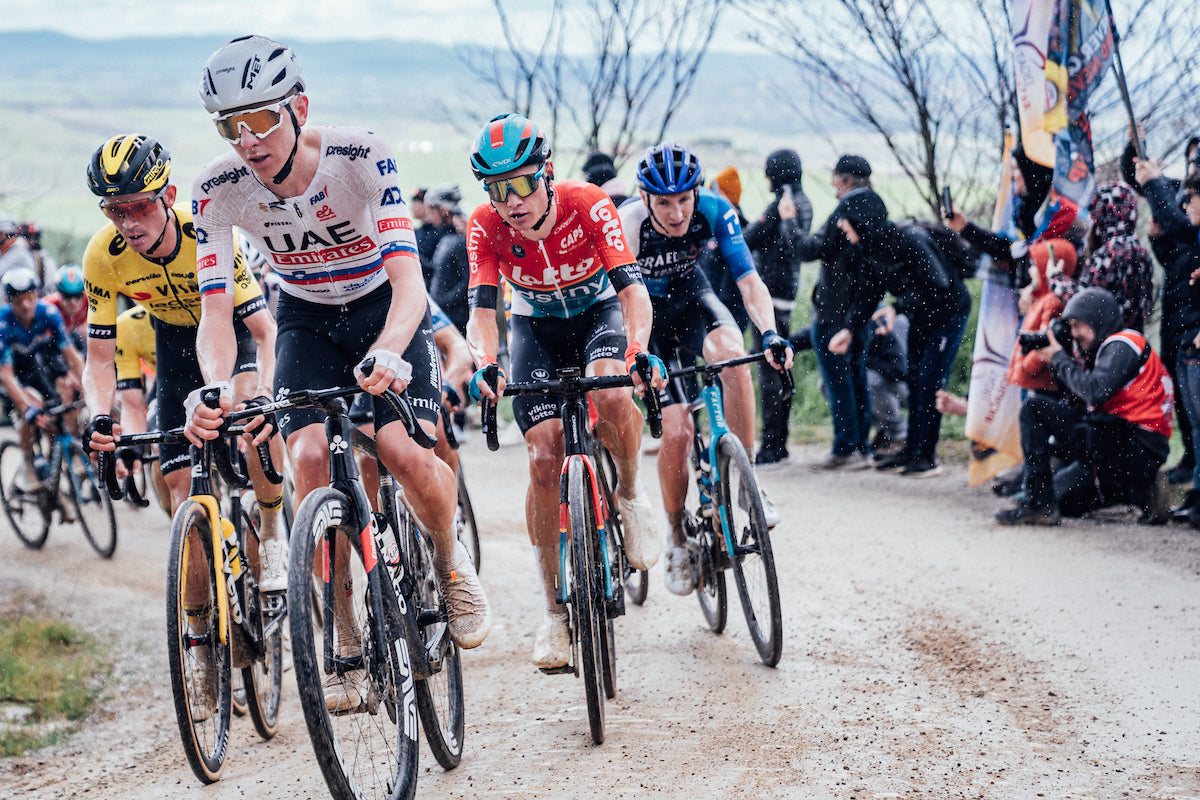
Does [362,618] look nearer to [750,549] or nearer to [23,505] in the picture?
[750,549]

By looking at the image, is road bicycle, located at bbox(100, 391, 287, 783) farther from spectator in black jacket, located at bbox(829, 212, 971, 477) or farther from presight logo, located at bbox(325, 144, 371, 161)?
spectator in black jacket, located at bbox(829, 212, 971, 477)

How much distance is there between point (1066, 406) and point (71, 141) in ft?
206

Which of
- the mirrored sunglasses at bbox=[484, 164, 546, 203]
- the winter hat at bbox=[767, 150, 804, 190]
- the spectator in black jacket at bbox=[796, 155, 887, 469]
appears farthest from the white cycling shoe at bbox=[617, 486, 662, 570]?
the winter hat at bbox=[767, 150, 804, 190]

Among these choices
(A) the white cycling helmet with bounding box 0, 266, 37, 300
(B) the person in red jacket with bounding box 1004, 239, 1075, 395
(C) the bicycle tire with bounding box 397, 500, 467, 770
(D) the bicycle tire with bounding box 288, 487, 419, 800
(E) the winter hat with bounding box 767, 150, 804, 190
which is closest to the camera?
(D) the bicycle tire with bounding box 288, 487, 419, 800

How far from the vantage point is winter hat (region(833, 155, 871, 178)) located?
346 inches

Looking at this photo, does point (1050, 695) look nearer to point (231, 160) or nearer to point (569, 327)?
point (569, 327)

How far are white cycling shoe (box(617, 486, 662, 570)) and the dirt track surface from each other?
0.58 metres

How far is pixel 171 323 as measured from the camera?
5.45m

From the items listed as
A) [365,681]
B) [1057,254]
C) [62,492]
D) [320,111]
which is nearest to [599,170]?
[1057,254]

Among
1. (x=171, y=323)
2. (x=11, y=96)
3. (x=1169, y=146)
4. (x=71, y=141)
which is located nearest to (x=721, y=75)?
(x=71, y=141)

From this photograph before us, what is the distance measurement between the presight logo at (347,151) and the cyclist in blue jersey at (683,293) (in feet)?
5.77

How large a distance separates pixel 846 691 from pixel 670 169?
2652mm

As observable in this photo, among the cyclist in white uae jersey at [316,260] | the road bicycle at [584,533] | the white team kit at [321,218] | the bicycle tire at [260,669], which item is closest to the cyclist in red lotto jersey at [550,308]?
the road bicycle at [584,533]

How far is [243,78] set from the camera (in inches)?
143
